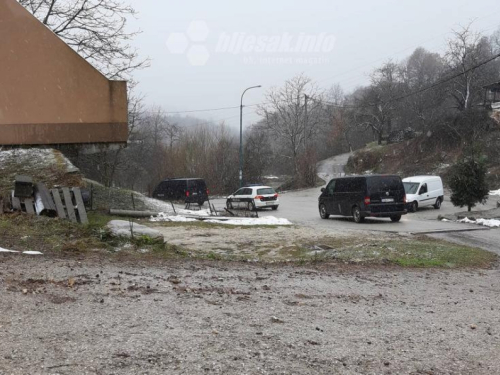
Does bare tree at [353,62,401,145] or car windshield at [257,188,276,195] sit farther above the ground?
bare tree at [353,62,401,145]

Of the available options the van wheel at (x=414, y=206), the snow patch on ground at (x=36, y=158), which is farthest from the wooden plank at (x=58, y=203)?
the van wheel at (x=414, y=206)

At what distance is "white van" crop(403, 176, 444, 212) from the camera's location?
25.6m

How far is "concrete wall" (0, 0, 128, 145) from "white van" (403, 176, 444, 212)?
17093 millimetres

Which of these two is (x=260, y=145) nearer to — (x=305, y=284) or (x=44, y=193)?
(x=44, y=193)

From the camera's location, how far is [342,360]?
3.72 metres

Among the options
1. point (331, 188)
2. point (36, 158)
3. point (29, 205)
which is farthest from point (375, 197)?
point (29, 205)

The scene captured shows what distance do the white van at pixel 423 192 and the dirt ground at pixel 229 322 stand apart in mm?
19044

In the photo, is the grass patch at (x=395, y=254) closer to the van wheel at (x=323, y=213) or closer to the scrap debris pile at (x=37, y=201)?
the scrap debris pile at (x=37, y=201)

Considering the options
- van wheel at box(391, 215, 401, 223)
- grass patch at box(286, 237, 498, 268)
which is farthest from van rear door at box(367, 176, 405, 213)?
grass patch at box(286, 237, 498, 268)

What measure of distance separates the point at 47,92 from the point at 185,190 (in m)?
16.5

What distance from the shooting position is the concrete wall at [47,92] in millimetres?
12992

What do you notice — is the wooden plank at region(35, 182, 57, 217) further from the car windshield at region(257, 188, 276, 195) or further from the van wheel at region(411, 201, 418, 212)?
the van wheel at region(411, 201, 418, 212)

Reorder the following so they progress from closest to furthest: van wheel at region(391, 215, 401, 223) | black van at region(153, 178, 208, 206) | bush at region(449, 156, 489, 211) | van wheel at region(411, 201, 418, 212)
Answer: van wheel at region(391, 215, 401, 223)
bush at region(449, 156, 489, 211)
van wheel at region(411, 201, 418, 212)
black van at region(153, 178, 208, 206)

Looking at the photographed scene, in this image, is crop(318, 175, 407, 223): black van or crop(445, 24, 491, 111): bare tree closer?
crop(318, 175, 407, 223): black van
